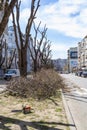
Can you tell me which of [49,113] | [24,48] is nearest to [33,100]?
[49,113]

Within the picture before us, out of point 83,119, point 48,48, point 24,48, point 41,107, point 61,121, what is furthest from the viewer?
point 48,48

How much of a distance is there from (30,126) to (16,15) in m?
19.3

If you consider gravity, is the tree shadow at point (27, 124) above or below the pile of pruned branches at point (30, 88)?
below

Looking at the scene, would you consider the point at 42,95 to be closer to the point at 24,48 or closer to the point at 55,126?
the point at 55,126

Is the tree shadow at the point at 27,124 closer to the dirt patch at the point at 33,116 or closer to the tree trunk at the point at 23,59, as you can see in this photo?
the dirt patch at the point at 33,116

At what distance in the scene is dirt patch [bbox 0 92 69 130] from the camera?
11156 millimetres

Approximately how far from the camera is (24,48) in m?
29.6

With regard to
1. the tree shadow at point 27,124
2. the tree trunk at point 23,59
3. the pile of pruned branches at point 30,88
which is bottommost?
the tree shadow at point 27,124

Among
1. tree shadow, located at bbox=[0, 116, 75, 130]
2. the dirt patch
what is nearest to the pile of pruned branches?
the dirt patch

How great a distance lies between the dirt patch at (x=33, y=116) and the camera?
1116 cm

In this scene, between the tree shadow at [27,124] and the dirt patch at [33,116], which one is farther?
the dirt patch at [33,116]

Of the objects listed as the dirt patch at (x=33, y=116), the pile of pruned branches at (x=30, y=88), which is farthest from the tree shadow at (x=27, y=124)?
the pile of pruned branches at (x=30, y=88)

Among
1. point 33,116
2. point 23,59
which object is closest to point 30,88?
point 33,116

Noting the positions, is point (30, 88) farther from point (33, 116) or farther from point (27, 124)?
point (27, 124)
